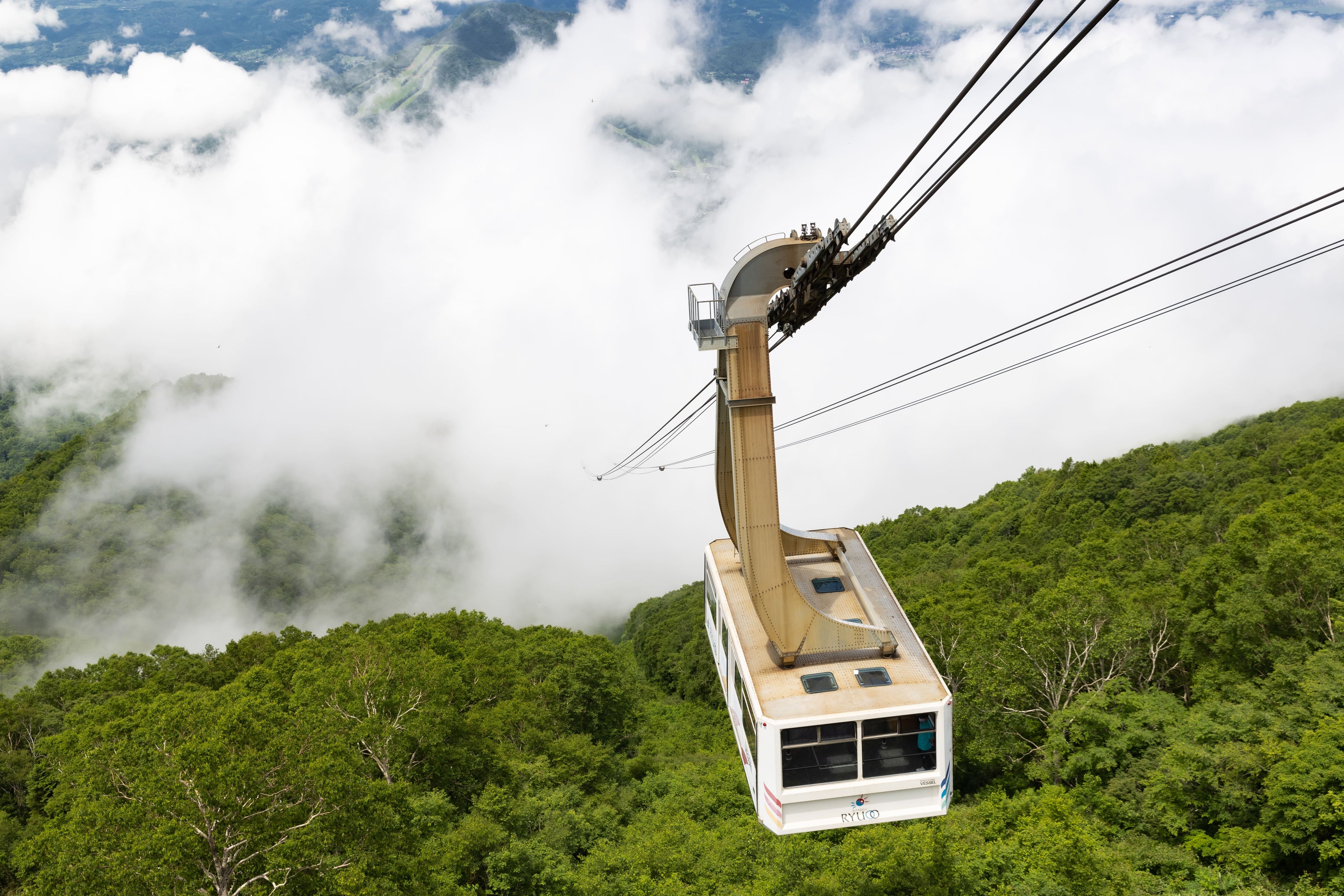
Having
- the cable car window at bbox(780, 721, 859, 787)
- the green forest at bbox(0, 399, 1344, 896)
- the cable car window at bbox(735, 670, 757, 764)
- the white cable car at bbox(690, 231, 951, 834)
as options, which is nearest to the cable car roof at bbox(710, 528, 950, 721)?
the white cable car at bbox(690, 231, 951, 834)

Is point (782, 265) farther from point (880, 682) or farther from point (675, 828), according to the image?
point (675, 828)

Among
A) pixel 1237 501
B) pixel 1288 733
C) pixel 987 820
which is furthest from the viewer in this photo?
pixel 1237 501

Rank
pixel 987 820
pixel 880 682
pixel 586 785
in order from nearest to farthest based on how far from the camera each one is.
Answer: pixel 880 682 < pixel 987 820 < pixel 586 785

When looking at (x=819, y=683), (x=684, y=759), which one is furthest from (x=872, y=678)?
(x=684, y=759)

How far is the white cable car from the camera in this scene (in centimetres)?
1246

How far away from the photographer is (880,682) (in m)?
13.1

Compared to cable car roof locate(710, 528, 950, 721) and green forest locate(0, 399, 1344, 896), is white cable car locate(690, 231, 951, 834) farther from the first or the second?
green forest locate(0, 399, 1344, 896)

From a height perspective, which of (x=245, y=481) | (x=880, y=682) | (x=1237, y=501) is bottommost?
(x=880, y=682)

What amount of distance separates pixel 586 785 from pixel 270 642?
18.2 meters

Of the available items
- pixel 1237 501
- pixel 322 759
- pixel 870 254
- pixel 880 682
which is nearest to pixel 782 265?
pixel 870 254

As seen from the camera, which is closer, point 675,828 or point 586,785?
point 675,828

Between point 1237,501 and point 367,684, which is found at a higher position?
point 1237,501

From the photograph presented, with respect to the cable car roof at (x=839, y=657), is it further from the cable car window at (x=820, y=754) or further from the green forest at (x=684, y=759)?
the green forest at (x=684, y=759)

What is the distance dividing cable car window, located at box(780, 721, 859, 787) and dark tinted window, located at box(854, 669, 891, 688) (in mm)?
905
